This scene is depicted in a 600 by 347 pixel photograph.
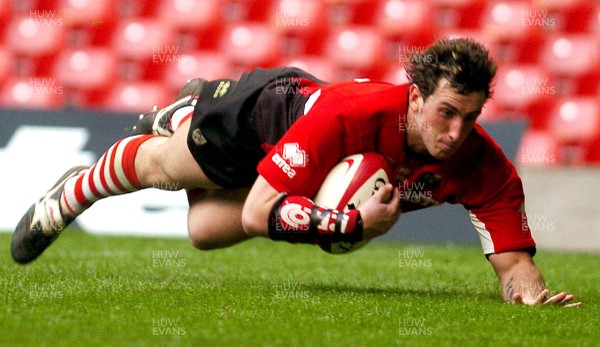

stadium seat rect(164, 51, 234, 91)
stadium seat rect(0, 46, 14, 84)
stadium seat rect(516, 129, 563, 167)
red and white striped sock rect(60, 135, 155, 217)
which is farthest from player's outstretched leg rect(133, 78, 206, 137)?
stadium seat rect(0, 46, 14, 84)

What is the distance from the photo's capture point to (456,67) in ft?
8.48

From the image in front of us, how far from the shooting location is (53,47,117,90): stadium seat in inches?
266

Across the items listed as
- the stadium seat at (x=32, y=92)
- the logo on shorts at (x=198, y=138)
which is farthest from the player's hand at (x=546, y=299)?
the stadium seat at (x=32, y=92)

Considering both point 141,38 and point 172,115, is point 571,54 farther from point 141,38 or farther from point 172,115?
Result: point 172,115

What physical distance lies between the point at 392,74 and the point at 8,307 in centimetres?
448

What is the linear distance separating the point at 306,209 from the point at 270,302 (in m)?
0.24

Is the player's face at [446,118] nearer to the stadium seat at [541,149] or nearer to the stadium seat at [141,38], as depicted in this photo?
the stadium seat at [541,149]

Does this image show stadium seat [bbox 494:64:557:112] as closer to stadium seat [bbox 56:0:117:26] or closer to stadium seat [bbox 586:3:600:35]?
stadium seat [bbox 586:3:600:35]

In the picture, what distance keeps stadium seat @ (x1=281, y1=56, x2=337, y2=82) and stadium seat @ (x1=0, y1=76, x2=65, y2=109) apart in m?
1.42

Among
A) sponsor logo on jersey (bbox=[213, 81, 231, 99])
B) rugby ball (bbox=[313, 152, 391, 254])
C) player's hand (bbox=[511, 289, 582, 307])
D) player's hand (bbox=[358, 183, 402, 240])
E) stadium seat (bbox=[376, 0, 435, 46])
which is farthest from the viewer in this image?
stadium seat (bbox=[376, 0, 435, 46])

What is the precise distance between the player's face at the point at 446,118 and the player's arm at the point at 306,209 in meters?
0.16

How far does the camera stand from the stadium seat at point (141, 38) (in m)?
6.76
